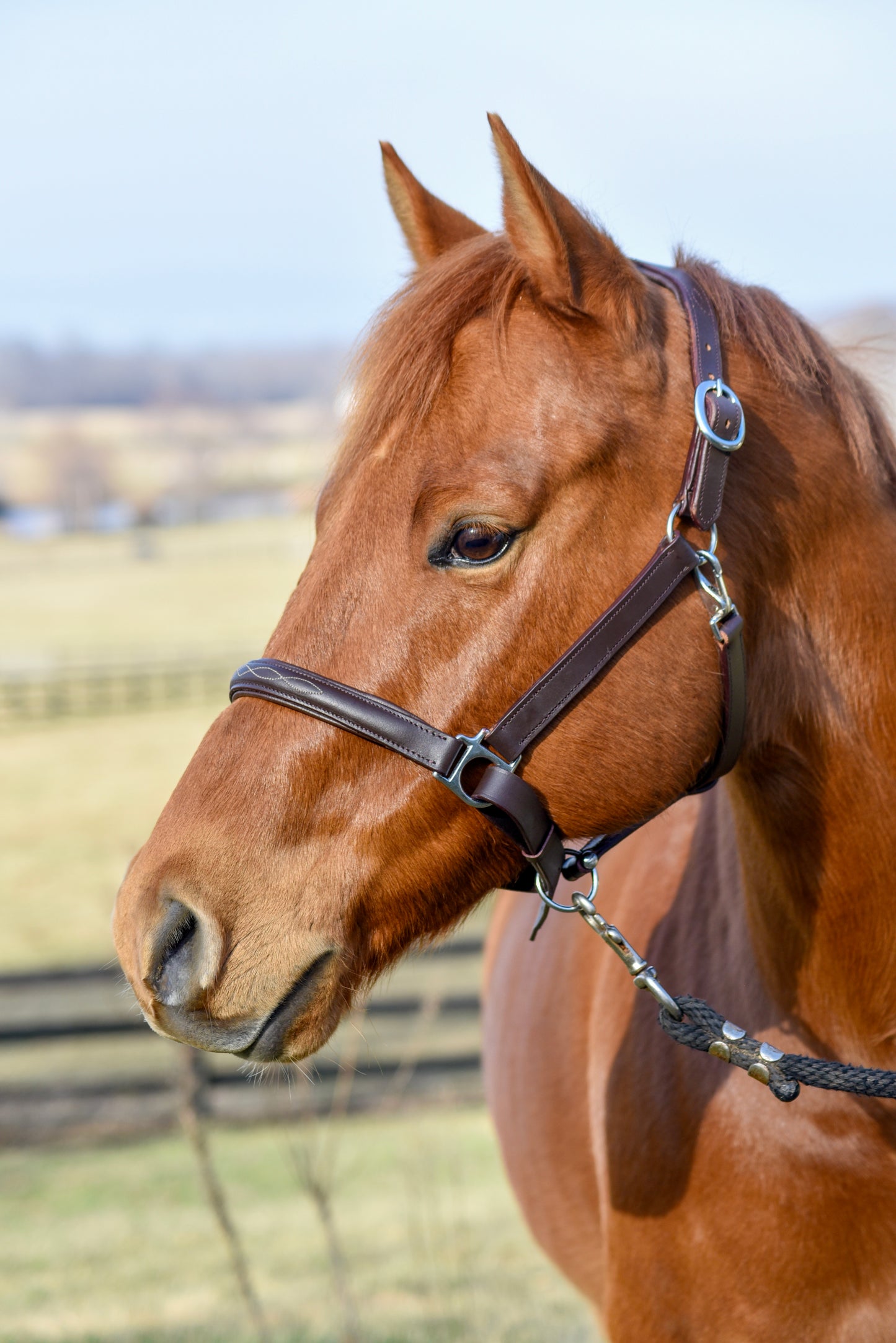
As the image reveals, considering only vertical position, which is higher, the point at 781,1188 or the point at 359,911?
the point at 359,911

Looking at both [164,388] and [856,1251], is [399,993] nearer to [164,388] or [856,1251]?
[856,1251]

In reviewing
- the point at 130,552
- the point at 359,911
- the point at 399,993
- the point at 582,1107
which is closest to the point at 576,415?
the point at 359,911

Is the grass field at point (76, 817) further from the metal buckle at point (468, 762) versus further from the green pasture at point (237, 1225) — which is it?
the metal buckle at point (468, 762)

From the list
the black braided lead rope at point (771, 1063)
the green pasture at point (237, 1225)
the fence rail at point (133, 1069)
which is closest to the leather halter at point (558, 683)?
the black braided lead rope at point (771, 1063)

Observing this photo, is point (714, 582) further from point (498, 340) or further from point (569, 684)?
point (498, 340)

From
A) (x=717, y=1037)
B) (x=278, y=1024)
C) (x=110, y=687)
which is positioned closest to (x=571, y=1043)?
(x=717, y=1037)

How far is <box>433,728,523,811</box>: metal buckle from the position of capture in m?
1.70

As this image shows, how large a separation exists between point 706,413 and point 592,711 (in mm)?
501

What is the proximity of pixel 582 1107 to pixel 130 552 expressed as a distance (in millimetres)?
64725

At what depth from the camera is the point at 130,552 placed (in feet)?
211

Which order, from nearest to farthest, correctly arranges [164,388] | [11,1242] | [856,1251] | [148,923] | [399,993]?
[148,923], [856,1251], [11,1242], [399,993], [164,388]

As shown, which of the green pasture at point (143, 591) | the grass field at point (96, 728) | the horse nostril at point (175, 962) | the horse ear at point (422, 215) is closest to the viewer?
the horse nostril at point (175, 962)

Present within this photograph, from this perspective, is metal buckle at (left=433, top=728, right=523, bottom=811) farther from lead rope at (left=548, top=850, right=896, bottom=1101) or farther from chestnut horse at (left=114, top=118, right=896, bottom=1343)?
lead rope at (left=548, top=850, right=896, bottom=1101)

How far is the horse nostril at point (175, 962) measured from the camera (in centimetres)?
166
